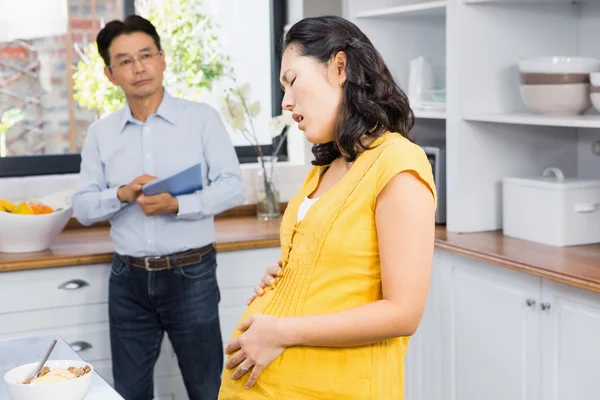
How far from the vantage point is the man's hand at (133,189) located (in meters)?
2.92

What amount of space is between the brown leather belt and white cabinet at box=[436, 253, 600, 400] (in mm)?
891

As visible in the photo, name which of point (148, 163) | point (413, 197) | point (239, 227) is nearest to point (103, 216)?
point (148, 163)

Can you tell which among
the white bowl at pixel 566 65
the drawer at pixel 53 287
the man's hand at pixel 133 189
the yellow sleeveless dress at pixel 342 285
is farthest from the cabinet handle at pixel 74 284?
the white bowl at pixel 566 65

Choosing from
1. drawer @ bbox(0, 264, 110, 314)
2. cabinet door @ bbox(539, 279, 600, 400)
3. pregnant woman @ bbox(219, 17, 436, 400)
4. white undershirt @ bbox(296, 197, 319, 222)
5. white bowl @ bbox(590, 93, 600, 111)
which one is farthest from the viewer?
drawer @ bbox(0, 264, 110, 314)

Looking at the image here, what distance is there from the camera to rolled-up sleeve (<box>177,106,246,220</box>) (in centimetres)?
296

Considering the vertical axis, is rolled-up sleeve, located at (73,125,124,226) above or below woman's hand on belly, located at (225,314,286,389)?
above

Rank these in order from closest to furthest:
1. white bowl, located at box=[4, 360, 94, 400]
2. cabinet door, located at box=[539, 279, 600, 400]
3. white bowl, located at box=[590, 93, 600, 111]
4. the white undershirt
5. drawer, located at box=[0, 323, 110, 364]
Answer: white bowl, located at box=[4, 360, 94, 400] → the white undershirt → cabinet door, located at box=[539, 279, 600, 400] → white bowl, located at box=[590, 93, 600, 111] → drawer, located at box=[0, 323, 110, 364]

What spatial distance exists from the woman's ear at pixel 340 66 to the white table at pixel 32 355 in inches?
27.6

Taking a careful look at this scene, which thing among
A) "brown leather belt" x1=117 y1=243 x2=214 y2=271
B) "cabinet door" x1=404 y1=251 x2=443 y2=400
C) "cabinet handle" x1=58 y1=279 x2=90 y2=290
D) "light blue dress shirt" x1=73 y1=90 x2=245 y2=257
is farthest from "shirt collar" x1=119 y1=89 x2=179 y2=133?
"cabinet door" x1=404 y1=251 x2=443 y2=400

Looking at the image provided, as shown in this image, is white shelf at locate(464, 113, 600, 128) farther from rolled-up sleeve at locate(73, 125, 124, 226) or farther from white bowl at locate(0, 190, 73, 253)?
white bowl at locate(0, 190, 73, 253)

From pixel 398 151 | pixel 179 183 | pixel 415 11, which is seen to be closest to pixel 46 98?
pixel 179 183

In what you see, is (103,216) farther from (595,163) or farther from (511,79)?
(595,163)

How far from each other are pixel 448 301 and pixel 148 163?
1.16m

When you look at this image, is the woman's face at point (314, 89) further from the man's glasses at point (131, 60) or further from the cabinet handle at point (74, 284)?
the cabinet handle at point (74, 284)
